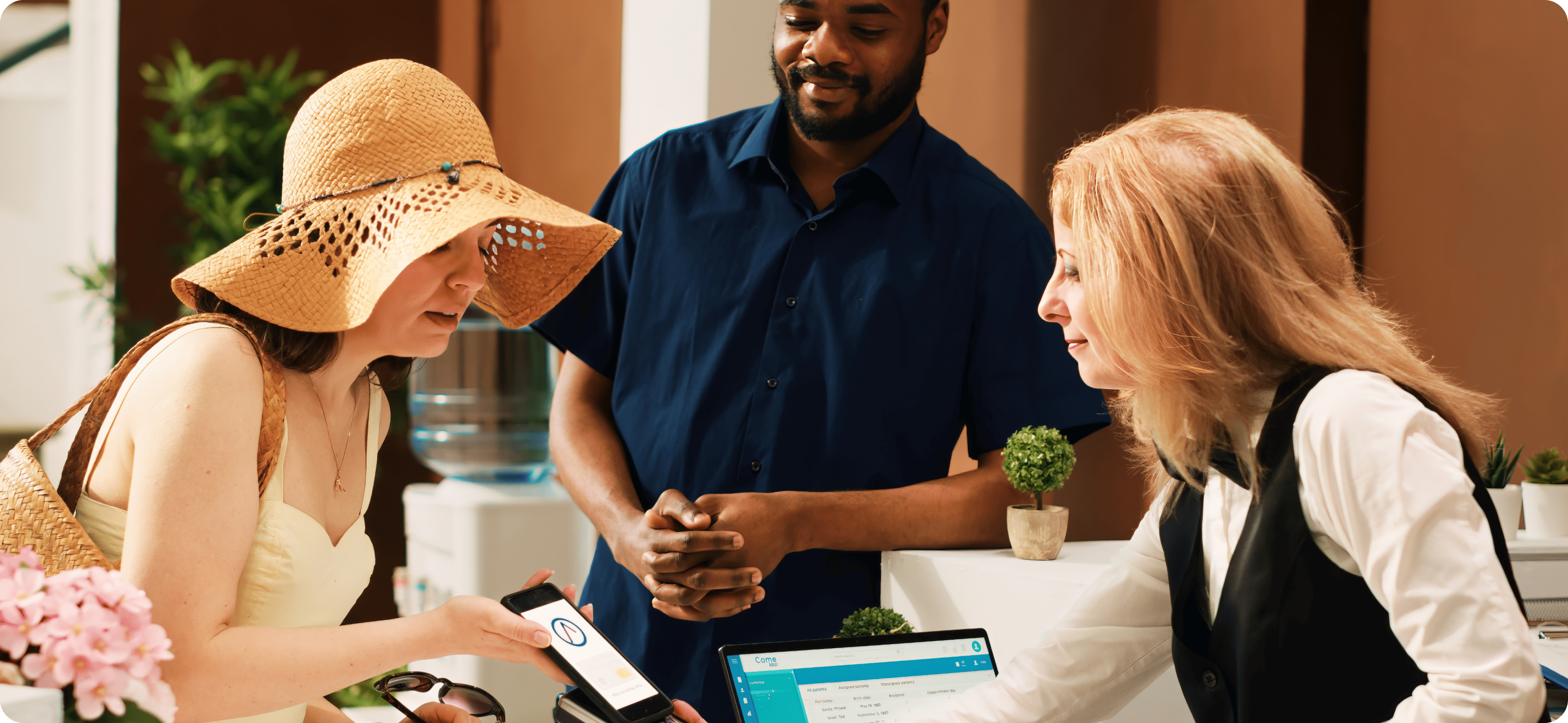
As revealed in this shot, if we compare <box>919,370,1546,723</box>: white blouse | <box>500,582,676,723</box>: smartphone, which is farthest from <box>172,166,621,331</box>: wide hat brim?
<box>919,370,1546,723</box>: white blouse

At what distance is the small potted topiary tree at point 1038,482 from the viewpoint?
1795 millimetres

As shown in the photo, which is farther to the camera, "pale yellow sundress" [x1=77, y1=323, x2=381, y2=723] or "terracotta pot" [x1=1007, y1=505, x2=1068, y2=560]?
"terracotta pot" [x1=1007, y1=505, x2=1068, y2=560]

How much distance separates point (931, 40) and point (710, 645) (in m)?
1.11

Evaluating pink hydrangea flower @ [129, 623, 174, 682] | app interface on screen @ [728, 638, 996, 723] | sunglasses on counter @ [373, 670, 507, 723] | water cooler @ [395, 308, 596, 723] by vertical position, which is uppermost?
pink hydrangea flower @ [129, 623, 174, 682]

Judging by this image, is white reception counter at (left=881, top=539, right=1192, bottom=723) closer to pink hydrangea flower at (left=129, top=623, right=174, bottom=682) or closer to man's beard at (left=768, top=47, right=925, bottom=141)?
man's beard at (left=768, top=47, right=925, bottom=141)

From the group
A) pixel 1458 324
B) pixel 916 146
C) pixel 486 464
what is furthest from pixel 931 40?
pixel 486 464

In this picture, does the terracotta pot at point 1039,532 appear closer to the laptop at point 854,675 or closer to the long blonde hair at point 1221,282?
the laptop at point 854,675

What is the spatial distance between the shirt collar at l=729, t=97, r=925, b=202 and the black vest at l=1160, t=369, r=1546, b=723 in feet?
3.19

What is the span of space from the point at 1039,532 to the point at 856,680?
1.64 ft

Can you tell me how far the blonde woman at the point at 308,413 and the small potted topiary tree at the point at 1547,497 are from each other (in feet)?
5.63

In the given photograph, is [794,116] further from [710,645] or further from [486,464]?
[486,464]

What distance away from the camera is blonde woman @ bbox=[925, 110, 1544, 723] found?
2.98 feet

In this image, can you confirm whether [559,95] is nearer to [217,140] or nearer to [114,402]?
[217,140]

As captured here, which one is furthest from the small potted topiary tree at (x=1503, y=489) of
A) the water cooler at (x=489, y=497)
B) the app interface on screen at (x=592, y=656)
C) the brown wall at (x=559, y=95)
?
the brown wall at (x=559, y=95)
